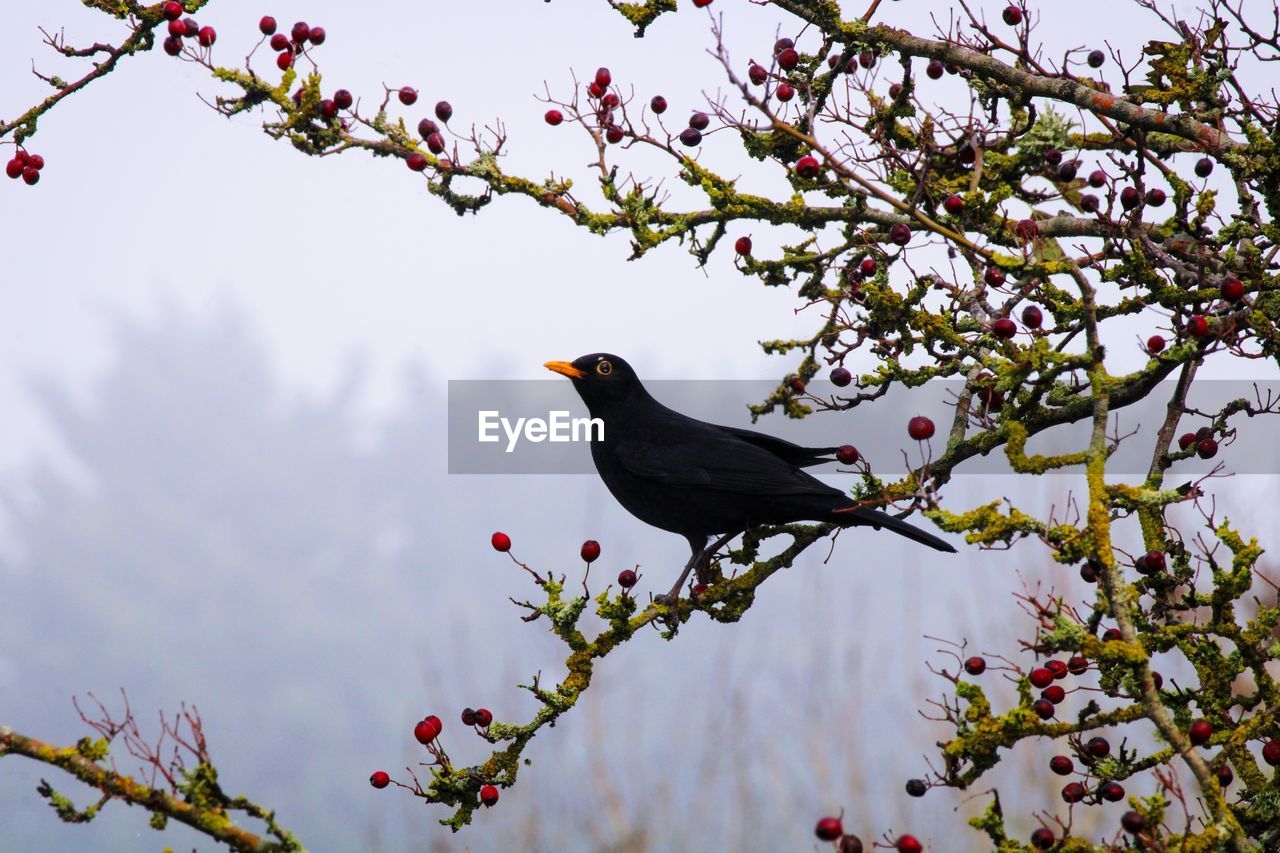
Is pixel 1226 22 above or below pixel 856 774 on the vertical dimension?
above

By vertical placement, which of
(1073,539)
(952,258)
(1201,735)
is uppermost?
(952,258)

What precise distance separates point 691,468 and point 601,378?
0.85m

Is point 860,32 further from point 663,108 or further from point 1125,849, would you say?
point 1125,849

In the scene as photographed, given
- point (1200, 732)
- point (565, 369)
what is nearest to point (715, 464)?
point (565, 369)

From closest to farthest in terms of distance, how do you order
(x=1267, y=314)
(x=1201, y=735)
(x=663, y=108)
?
(x=1201, y=735)
(x=1267, y=314)
(x=663, y=108)

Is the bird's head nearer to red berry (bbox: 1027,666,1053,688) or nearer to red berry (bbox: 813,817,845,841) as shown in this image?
red berry (bbox: 1027,666,1053,688)

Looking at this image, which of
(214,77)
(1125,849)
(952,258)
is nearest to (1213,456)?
(952,258)

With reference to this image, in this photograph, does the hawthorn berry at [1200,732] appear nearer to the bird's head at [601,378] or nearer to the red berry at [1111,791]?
the red berry at [1111,791]

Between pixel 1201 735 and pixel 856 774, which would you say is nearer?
pixel 1201 735

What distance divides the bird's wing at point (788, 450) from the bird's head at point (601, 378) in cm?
74

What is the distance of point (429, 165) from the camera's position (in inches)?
216

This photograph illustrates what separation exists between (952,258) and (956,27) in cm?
95

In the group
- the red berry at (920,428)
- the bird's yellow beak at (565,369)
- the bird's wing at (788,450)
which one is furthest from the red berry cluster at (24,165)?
the red berry at (920,428)

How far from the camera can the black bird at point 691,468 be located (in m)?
5.34
